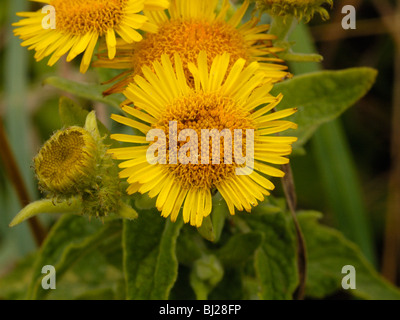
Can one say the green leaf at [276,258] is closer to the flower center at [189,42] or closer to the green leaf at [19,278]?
the flower center at [189,42]

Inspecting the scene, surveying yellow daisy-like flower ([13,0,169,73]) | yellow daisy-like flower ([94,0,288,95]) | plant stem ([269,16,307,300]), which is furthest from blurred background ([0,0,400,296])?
yellow daisy-like flower ([13,0,169,73])

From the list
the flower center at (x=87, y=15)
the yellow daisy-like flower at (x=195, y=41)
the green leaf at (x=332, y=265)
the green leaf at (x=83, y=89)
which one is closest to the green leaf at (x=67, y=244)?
the green leaf at (x=83, y=89)

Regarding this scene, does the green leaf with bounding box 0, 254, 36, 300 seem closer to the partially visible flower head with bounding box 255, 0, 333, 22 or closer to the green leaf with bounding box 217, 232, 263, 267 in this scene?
the green leaf with bounding box 217, 232, 263, 267

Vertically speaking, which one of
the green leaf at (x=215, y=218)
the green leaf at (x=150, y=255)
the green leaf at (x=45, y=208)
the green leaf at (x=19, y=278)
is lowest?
the green leaf at (x=19, y=278)

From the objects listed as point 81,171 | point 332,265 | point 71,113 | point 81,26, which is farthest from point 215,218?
point 332,265

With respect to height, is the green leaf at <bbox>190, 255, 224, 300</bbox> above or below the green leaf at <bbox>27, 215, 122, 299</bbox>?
below

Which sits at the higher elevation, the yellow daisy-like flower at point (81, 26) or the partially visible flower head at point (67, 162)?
the yellow daisy-like flower at point (81, 26)
